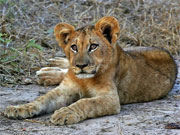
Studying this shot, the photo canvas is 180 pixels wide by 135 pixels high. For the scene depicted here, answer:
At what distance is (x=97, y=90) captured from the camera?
4.00 m

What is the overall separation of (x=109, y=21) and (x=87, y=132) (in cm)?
124

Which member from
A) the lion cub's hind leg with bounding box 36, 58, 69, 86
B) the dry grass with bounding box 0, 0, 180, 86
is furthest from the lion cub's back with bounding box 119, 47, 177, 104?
the dry grass with bounding box 0, 0, 180, 86

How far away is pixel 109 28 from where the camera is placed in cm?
407

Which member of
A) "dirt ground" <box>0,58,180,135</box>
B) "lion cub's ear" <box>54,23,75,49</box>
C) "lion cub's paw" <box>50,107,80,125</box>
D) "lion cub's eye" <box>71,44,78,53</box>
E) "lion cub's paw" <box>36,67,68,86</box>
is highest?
"lion cub's ear" <box>54,23,75,49</box>

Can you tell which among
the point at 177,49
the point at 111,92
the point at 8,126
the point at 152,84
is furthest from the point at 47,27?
the point at 8,126

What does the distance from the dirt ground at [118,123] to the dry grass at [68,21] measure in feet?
6.04

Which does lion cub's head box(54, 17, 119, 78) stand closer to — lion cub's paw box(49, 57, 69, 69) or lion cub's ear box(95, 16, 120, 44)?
lion cub's ear box(95, 16, 120, 44)

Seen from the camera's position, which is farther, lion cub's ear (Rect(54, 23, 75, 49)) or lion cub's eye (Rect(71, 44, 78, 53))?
lion cub's ear (Rect(54, 23, 75, 49))

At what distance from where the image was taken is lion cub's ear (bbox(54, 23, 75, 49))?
414 cm

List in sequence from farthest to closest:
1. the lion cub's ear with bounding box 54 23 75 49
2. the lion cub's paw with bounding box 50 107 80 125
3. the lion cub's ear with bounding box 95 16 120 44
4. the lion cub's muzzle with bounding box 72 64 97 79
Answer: the lion cub's ear with bounding box 54 23 75 49 → the lion cub's ear with bounding box 95 16 120 44 → the lion cub's muzzle with bounding box 72 64 97 79 → the lion cub's paw with bounding box 50 107 80 125

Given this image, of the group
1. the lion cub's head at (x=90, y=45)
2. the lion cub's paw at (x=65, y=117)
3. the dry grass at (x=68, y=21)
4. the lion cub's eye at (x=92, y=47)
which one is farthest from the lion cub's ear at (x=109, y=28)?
the dry grass at (x=68, y=21)

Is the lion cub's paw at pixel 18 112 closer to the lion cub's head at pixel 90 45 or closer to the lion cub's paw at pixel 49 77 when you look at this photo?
the lion cub's head at pixel 90 45

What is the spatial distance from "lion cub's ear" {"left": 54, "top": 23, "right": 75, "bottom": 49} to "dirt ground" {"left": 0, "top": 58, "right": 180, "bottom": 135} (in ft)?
2.26

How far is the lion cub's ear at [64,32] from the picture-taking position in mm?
4137
